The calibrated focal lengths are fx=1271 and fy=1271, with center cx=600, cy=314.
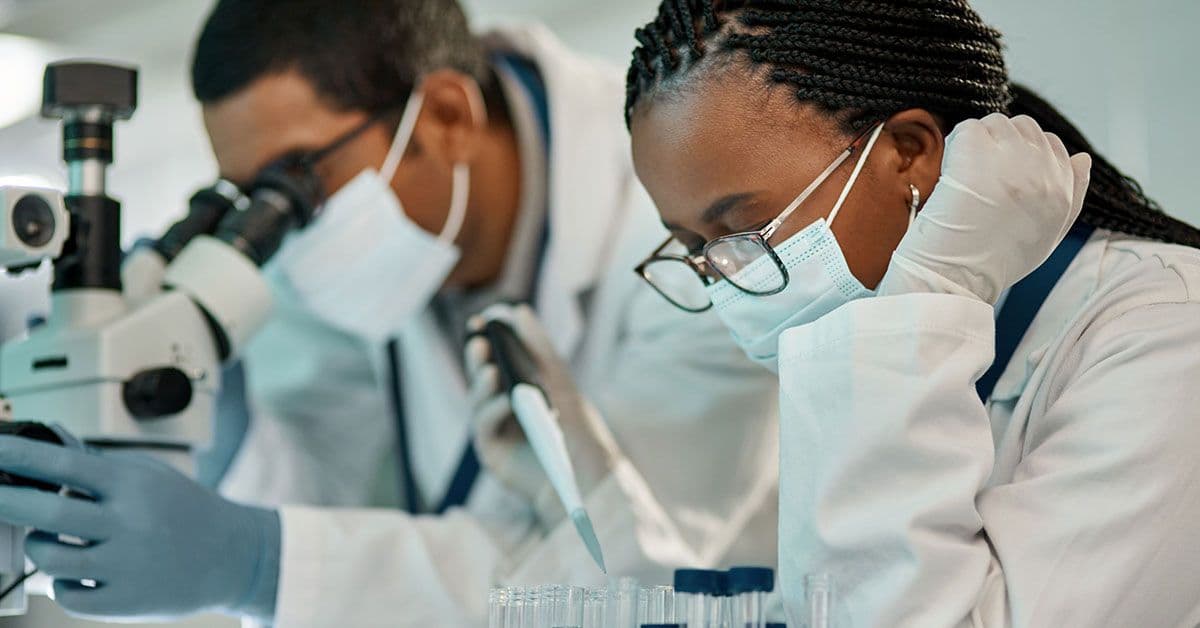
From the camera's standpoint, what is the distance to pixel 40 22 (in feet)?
10.8

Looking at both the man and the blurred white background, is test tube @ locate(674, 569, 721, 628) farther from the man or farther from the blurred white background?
the blurred white background

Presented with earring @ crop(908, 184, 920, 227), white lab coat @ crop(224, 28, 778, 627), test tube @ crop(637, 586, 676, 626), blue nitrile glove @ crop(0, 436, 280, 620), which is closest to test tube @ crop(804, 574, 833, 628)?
test tube @ crop(637, 586, 676, 626)

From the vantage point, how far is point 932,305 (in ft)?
3.61

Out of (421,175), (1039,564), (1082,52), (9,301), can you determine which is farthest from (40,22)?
(1039,564)

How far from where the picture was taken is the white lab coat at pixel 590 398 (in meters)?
1.67

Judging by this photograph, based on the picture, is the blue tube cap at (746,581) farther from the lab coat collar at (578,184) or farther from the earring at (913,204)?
the lab coat collar at (578,184)

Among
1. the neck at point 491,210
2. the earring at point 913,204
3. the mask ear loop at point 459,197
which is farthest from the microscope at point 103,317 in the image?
the earring at point 913,204

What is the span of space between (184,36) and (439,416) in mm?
1816

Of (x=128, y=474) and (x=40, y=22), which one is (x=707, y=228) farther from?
(x=40, y=22)

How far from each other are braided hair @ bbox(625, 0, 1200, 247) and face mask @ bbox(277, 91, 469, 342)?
0.76 m

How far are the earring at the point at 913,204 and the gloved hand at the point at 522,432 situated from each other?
2.01 ft

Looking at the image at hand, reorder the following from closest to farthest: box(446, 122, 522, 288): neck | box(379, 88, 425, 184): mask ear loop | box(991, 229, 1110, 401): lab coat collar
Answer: box(991, 229, 1110, 401): lab coat collar → box(379, 88, 425, 184): mask ear loop → box(446, 122, 522, 288): neck

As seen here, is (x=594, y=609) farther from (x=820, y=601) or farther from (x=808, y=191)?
(x=808, y=191)

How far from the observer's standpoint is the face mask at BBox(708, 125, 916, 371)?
1200 millimetres
